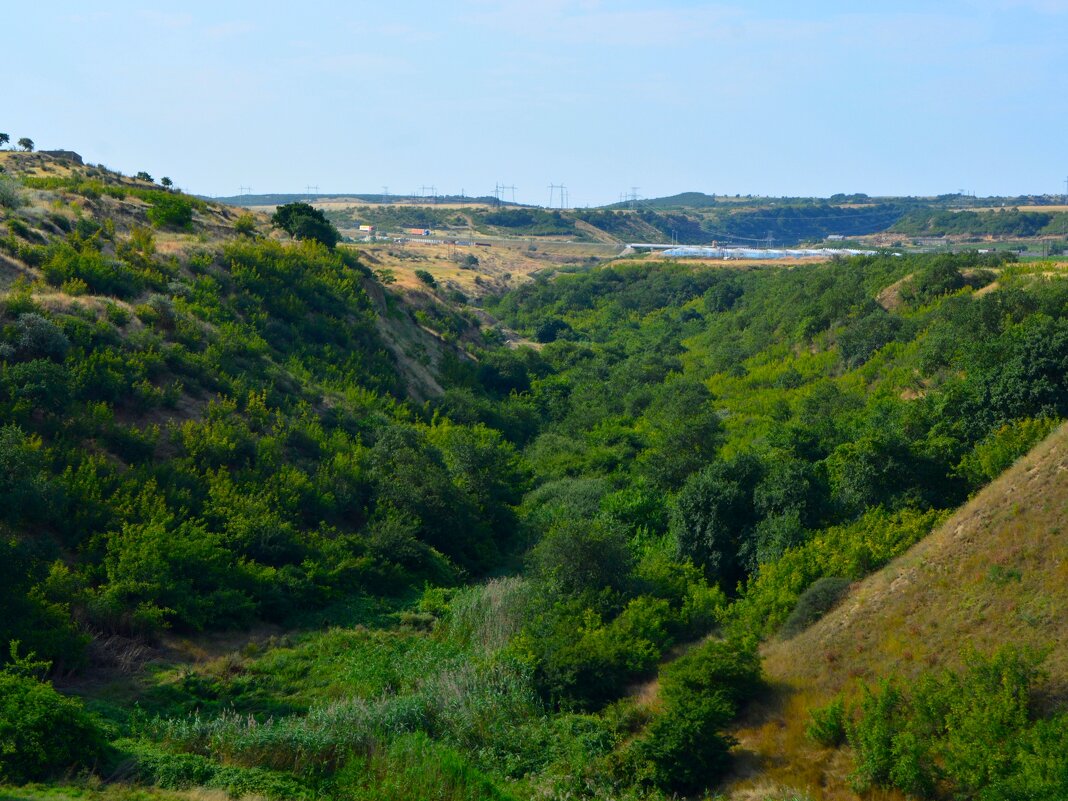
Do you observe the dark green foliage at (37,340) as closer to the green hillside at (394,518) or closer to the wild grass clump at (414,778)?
the green hillside at (394,518)

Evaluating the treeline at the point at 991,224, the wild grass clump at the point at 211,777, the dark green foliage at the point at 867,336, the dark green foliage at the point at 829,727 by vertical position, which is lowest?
the wild grass clump at the point at 211,777

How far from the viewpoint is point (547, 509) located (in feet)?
97.7

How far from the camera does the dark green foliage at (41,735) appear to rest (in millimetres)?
13641

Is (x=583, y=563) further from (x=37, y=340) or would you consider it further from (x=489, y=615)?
(x=37, y=340)

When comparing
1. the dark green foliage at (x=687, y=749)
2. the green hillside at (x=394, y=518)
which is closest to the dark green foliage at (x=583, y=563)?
the green hillside at (x=394, y=518)

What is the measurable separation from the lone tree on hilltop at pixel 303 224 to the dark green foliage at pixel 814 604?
34750 millimetres

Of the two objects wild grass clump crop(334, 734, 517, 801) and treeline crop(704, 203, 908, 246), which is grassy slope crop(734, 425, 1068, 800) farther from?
treeline crop(704, 203, 908, 246)

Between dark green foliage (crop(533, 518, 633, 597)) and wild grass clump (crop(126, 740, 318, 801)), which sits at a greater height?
dark green foliage (crop(533, 518, 633, 597))

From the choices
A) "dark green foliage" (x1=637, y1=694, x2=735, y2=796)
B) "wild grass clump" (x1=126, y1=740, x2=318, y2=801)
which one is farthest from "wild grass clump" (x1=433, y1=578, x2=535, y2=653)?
"wild grass clump" (x1=126, y1=740, x2=318, y2=801)

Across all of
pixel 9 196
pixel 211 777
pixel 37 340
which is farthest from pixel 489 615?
pixel 9 196

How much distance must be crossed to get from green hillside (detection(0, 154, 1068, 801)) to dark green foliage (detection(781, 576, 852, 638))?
A: 75 mm

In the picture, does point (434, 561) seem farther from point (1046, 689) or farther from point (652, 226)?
point (652, 226)

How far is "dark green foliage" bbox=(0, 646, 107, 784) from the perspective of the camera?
Answer: 13641mm

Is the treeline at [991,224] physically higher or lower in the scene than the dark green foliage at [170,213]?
higher
